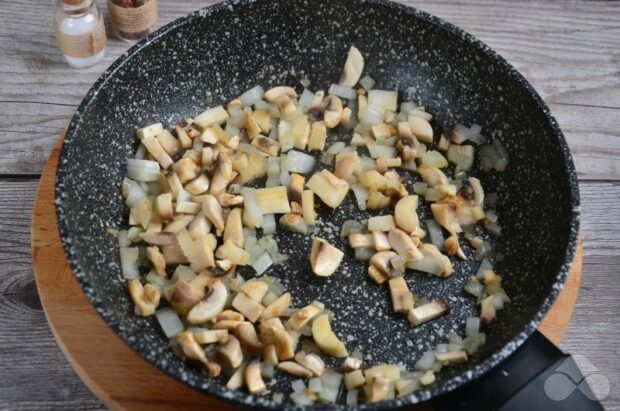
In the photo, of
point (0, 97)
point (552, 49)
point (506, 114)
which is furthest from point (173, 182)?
point (552, 49)

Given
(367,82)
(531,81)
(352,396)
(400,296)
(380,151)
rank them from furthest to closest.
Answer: (531,81), (367,82), (380,151), (400,296), (352,396)

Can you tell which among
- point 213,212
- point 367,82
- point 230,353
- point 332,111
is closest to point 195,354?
point 230,353

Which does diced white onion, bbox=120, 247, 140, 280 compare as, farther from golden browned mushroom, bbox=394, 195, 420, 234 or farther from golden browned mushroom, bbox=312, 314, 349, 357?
golden browned mushroom, bbox=394, 195, 420, 234

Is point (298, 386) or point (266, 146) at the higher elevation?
point (266, 146)

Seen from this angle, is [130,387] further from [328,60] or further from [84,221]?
[328,60]

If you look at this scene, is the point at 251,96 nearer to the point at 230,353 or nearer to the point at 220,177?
the point at 220,177

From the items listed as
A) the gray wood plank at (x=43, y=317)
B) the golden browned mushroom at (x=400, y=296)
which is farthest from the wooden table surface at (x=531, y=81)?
the golden browned mushroom at (x=400, y=296)

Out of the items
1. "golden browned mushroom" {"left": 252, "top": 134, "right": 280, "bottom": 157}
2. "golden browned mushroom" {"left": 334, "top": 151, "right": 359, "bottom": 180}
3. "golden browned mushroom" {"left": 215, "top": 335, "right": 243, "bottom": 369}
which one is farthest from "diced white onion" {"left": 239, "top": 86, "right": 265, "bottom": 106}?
"golden browned mushroom" {"left": 215, "top": 335, "right": 243, "bottom": 369}
